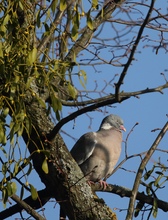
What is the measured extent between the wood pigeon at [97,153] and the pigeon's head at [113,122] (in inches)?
8.6

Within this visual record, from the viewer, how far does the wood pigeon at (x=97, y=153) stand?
5.48 m

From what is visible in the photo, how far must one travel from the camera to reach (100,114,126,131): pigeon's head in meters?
6.11

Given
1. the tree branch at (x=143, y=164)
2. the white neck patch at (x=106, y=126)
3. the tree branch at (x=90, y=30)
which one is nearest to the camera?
the tree branch at (x=143, y=164)

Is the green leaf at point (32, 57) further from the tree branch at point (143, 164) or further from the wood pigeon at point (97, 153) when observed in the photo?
the wood pigeon at point (97, 153)

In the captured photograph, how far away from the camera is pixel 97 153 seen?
5.61m

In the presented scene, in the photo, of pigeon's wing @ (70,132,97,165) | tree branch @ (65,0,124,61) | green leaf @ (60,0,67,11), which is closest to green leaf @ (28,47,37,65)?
green leaf @ (60,0,67,11)

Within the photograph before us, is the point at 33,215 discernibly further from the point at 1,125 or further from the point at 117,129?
the point at 117,129

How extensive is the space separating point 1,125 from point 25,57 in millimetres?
321

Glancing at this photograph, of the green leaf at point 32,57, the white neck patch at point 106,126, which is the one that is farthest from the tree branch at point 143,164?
the white neck patch at point 106,126

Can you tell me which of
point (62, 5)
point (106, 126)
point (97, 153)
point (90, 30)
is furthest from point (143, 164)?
point (106, 126)

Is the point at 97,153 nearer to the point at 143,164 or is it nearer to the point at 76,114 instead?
the point at 143,164

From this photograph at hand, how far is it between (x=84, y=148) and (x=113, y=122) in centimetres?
61

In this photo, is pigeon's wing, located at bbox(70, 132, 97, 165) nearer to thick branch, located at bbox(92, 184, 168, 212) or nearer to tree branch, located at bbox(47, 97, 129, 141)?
thick branch, located at bbox(92, 184, 168, 212)

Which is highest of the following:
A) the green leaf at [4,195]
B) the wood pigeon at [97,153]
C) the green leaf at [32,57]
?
the wood pigeon at [97,153]
